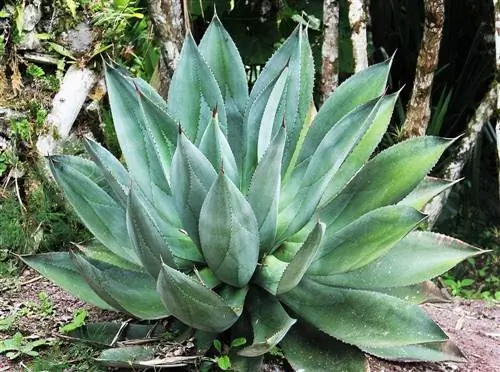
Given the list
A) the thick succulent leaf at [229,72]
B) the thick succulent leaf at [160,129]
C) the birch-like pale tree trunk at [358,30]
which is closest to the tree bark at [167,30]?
the birch-like pale tree trunk at [358,30]

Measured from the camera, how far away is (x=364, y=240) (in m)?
1.96

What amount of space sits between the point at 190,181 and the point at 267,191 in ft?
0.70

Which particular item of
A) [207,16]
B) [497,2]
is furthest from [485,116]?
[207,16]

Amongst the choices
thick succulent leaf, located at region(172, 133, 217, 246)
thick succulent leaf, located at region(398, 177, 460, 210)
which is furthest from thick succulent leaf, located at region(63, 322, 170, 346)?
thick succulent leaf, located at region(398, 177, 460, 210)

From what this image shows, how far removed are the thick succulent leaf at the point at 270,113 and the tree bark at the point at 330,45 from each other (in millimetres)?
1639

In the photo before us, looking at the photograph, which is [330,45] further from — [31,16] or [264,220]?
[264,220]

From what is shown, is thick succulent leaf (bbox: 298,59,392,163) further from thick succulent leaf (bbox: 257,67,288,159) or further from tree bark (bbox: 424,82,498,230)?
tree bark (bbox: 424,82,498,230)

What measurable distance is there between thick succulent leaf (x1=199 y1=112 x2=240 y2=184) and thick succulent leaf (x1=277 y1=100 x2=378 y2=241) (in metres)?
0.22

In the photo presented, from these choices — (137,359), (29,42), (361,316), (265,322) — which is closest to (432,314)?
(361,316)

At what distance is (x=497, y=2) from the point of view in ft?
11.8

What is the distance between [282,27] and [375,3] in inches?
34.1

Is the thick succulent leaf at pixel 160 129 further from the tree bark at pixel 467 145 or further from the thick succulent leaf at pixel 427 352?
the tree bark at pixel 467 145

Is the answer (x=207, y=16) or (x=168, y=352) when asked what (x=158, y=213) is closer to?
(x=168, y=352)

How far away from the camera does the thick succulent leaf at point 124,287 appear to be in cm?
188
